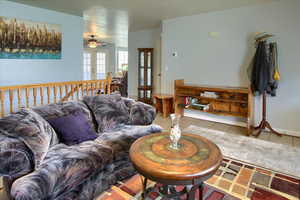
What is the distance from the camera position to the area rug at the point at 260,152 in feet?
8.30

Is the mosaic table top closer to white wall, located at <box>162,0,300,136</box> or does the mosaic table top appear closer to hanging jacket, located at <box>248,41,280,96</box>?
hanging jacket, located at <box>248,41,280,96</box>

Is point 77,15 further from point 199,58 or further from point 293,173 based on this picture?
point 293,173

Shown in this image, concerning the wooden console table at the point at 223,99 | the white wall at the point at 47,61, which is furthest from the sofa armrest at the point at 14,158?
the wooden console table at the point at 223,99

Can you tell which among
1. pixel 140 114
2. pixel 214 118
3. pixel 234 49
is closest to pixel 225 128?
pixel 214 118

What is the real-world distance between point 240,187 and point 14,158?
6.74 feet

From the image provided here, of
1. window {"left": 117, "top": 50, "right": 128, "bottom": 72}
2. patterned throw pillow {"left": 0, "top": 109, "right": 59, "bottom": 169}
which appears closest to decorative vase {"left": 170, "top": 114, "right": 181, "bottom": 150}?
patterned throw pillow {"left": 0, "top": 109, "right": 59, "bottom": 169}

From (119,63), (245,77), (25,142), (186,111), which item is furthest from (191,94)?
(119,63)

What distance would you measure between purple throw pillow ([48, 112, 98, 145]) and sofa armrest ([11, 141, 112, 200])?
0.10 meters

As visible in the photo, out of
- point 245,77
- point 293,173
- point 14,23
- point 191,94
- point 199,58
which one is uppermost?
point 14,23

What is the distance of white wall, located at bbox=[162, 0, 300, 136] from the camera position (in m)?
3.60

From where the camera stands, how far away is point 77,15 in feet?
16.3

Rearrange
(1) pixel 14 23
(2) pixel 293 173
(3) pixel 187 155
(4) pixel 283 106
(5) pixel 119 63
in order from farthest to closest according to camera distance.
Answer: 1. (5) pixel 119 63
2. (1) pixel 14 23
3. (4) pixel 283 106
4. (2) pixel 293 173
5. (3) pixel 187 155

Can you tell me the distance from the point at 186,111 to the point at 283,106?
6.76 feet

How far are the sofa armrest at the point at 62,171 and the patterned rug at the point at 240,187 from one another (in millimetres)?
353
